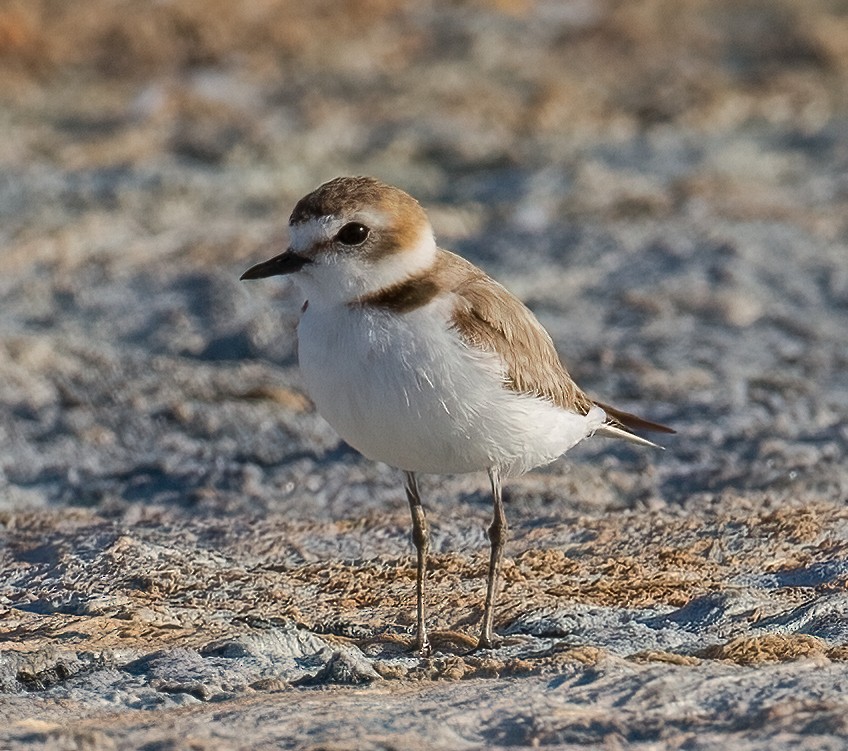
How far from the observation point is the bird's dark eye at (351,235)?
157 inches

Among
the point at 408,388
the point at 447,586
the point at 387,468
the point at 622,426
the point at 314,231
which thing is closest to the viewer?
the point at 408,388

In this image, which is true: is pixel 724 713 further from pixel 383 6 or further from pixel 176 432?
pixel 383 6

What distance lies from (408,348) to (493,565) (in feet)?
2.50

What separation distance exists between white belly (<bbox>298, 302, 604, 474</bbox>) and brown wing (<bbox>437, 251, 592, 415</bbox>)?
0.06m

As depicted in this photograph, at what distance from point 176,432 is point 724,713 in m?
3.55

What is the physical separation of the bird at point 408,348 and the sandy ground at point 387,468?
0.55m

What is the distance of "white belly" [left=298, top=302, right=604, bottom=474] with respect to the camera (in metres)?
3.81

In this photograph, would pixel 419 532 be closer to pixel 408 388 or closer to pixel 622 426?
pixel 408 388

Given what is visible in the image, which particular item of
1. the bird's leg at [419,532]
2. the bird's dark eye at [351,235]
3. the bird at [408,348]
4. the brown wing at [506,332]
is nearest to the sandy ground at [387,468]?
the bird's leg at [419,532]

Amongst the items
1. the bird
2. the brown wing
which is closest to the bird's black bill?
the bird

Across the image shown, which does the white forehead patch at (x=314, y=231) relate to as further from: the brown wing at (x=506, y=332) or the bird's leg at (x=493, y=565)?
the bird's leg at (x=493, y=565)

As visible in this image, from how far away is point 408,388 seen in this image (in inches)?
150

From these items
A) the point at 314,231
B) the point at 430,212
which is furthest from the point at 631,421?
the point at 430,212

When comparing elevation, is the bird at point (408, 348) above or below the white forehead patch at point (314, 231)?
below
